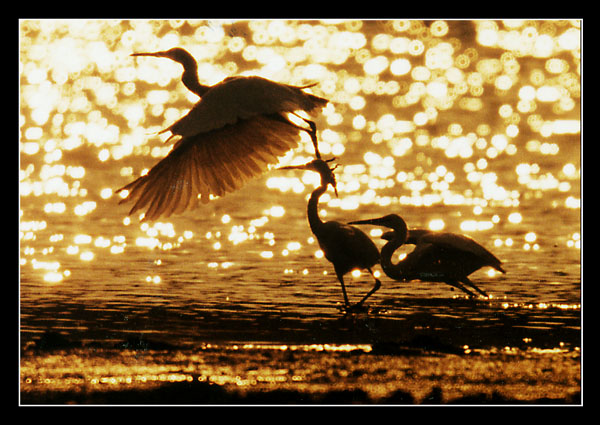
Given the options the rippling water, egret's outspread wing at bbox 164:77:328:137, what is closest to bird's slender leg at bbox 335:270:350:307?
the rippling water

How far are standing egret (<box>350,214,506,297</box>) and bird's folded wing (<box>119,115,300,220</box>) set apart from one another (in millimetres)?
1685

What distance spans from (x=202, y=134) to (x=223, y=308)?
1548mm

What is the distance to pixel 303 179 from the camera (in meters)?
15.4

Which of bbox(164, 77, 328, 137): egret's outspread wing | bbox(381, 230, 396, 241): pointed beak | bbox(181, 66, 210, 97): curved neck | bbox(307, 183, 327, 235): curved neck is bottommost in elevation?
bbox(381, 230, 396, 241): pointed beak

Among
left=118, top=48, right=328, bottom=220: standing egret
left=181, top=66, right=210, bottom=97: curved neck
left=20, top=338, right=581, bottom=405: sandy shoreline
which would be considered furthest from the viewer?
left=181, top=66, right=210, bottom=97: curved neck

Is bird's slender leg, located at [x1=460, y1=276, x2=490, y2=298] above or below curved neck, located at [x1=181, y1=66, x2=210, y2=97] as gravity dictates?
below

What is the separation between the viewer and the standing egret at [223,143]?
7973 mm

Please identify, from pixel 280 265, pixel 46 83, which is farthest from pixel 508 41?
pixel 280 265

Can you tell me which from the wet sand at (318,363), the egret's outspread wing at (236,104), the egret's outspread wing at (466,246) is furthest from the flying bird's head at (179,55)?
the egret's outspread wing at (466,246)

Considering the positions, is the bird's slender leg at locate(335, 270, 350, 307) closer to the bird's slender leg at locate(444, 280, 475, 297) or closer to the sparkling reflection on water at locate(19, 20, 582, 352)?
the sparkling reflection on water at locate(19, 20, 582, 352)

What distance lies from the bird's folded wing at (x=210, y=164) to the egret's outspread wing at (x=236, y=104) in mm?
156

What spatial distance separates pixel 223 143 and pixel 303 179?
7.03m

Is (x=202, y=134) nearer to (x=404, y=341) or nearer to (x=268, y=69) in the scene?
(x=404, y=341)

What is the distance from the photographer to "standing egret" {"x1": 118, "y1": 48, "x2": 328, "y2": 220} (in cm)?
797
